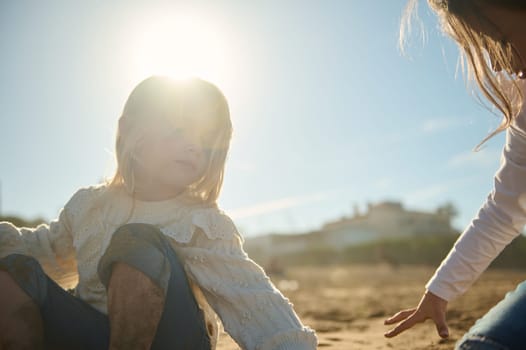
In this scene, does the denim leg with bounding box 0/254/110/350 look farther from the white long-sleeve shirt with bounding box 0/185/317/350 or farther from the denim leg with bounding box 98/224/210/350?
the denim leg with bounding box 98/224/210/350

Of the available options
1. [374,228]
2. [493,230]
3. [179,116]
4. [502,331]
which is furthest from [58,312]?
[374,228]

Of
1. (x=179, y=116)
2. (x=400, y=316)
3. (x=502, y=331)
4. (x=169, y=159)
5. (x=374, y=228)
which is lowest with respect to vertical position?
(x=374, y=228)

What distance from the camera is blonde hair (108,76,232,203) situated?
201 centimetres

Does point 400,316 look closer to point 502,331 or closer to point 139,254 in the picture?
point 502,331

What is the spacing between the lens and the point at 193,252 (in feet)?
5.69

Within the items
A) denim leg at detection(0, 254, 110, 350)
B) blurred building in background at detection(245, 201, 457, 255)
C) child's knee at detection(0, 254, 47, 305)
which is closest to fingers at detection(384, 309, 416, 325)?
denim leg at detection(0, 254, 110, 350)

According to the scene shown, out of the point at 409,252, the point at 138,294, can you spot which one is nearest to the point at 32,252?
the point at 138,294

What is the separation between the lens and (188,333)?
1564 millimetres

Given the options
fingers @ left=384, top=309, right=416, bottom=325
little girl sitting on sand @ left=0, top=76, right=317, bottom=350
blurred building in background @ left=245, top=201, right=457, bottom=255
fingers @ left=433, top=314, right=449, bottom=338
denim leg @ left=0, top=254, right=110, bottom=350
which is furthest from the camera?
blurred building in background @ left=245, top=201, right=457, bottom=255

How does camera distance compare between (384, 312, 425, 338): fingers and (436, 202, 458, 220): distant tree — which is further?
(436, 202, 458, 220): distant tree

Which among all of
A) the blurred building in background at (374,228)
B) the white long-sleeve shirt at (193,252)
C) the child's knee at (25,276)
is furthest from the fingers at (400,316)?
the blurred building in background at (374,228)

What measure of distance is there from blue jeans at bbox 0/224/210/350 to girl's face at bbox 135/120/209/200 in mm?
391

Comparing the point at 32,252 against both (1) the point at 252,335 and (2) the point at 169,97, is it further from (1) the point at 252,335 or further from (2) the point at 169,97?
(1) the point at 252,335

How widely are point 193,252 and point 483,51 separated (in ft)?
4.17
